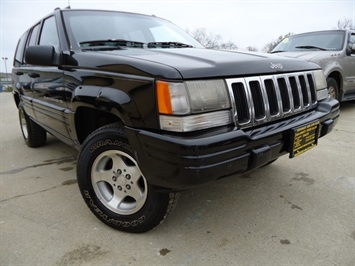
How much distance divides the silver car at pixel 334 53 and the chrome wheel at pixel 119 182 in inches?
177

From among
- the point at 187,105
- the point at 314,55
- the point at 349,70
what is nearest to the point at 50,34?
the point at 187,105

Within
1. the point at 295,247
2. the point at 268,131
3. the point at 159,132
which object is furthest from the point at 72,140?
the point at 295,247

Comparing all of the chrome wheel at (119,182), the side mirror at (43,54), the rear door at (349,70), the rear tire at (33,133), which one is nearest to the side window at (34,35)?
the rear tire at (33,133)

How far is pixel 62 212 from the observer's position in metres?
2.42

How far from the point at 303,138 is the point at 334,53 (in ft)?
14.5

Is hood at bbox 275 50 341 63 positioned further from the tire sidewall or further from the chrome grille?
the tire sidewall

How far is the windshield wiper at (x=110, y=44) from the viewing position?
8.04ft

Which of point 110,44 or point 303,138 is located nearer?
point 303,138

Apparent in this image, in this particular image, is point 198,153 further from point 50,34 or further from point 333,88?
point 333,88

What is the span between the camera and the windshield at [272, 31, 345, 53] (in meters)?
5.97

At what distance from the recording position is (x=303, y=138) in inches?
82.5

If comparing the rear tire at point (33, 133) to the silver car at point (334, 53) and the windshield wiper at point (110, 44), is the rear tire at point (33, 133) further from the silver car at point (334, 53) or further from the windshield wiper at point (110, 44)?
the silver car at point (334, 53)

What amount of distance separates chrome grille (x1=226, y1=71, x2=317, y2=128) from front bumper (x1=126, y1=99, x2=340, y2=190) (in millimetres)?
108

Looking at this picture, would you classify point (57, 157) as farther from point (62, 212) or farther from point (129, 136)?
point (129, 136)
